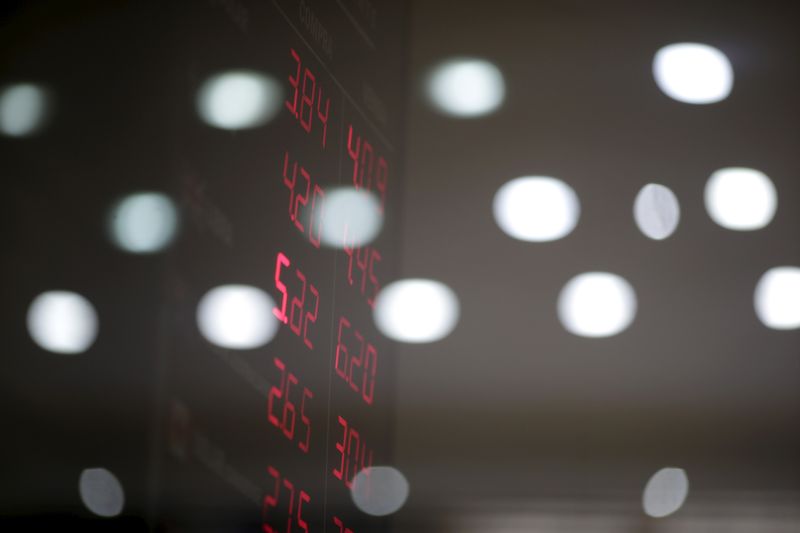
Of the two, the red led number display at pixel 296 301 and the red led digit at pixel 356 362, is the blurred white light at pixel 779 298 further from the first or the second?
the red led number display at pixel 296 301

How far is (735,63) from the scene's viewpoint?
1550 millimetres

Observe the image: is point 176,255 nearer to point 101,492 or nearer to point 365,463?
point 101,492

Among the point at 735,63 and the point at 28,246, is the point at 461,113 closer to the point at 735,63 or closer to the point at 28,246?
the point at 735,63

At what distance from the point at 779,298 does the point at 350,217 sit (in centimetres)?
82

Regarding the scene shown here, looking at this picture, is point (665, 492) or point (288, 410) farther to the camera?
point (665, 492)

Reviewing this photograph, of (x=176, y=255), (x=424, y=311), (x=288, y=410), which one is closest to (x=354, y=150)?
Result: (x=288, y=410)

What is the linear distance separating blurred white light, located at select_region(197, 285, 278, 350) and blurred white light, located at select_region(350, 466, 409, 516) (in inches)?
10.1

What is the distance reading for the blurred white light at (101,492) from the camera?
1.75 ft

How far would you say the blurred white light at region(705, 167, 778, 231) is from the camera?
149 cm

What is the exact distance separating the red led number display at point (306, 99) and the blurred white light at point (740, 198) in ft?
2.69

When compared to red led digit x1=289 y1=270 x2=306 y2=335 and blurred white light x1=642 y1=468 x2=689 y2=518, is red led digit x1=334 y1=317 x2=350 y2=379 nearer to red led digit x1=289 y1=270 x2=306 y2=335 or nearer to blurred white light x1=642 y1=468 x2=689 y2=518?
red led digit x1=289 y1=270 x2=306 y2=335

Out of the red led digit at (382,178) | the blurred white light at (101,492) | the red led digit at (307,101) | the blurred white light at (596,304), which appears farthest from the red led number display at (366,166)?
the blurred white light at (596,304)

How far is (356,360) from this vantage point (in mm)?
911

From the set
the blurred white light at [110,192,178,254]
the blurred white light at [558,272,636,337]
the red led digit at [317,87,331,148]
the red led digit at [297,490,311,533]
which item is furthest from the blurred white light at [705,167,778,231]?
the blurred white light at [110,192,178,254]
